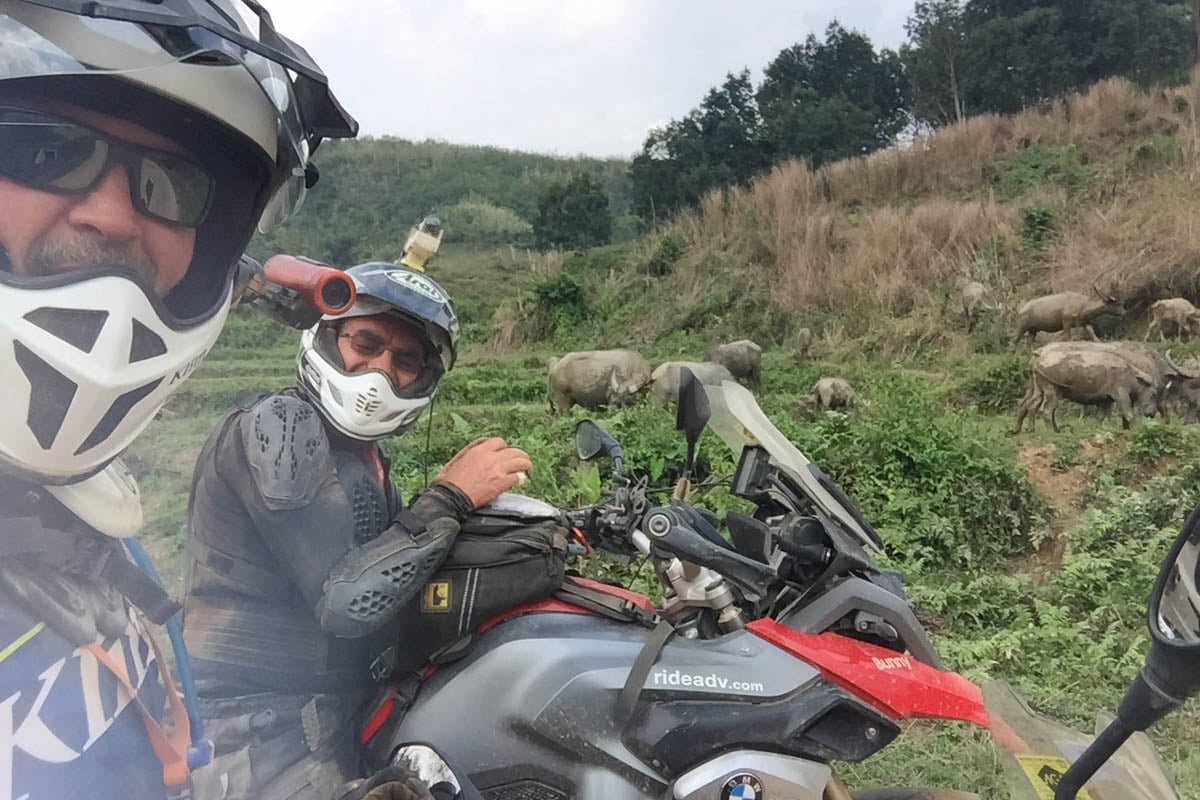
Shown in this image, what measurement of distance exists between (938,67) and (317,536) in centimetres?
2384

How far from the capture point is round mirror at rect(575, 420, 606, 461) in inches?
72.7

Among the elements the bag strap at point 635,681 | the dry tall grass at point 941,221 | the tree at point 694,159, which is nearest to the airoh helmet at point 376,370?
the bag strap at point 635,681

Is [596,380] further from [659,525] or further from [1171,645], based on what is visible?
[1171,645]

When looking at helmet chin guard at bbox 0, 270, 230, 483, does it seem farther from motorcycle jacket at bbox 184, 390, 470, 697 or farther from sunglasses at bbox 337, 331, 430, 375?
sunglasses at bbox 337, 331, 430, 375

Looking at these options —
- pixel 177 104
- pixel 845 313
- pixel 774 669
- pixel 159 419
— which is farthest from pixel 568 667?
pixel 845 313

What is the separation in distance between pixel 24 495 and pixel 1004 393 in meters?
9.45

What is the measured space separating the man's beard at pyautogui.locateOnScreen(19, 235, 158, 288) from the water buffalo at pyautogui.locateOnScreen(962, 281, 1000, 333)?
475 inches

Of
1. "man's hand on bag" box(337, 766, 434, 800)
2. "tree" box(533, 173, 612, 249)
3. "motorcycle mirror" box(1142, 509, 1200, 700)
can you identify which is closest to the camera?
"motorcycle mirror" box(1142, 509, 1200, 700)

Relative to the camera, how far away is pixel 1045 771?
1.32 meters

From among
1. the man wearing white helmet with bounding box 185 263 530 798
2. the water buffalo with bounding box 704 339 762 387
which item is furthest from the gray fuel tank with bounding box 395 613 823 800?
the water buffalo with bounding box 704 339 762 387

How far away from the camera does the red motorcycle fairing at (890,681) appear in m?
1.55

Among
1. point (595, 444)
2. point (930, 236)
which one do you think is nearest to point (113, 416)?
point (595, 444)

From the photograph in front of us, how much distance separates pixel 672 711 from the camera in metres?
1.58

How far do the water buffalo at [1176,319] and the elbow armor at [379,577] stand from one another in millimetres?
10369
